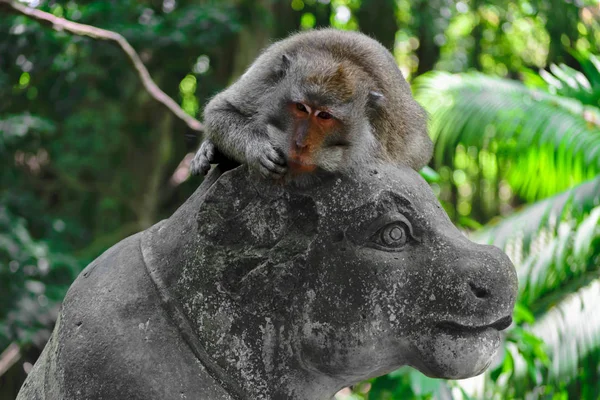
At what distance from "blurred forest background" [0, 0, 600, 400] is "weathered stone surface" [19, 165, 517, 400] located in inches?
43.6

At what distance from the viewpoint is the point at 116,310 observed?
175 centimetres

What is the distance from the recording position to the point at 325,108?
1.91 m

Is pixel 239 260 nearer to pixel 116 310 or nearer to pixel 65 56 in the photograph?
pixel 116 310

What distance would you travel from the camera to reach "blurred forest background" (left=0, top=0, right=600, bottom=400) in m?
4.55

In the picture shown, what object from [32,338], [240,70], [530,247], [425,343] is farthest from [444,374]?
[240,70]

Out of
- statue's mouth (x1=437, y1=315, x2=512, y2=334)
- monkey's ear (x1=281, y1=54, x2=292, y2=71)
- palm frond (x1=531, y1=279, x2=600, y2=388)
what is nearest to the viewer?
statue's mouth (x1=437, y1=315, x2=512, y2=334)

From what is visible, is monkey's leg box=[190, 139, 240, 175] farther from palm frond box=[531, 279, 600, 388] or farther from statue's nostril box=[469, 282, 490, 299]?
palm frond box=[531, 279, 600, 388]

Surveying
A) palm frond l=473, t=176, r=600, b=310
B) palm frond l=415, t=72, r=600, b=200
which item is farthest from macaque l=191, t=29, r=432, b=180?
palm frond l=415, t=72, r=600, b=200

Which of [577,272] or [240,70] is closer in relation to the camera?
[577,272]

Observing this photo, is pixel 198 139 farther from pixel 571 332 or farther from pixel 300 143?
pixel 300 143

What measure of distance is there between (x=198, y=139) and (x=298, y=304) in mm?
4719

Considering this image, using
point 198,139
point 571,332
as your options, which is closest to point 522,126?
point 571,332

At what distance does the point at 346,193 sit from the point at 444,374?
46cm

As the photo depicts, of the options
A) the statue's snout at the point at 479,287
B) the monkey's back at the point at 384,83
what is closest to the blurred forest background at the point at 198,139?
the monkey's back at the point at 384,83
